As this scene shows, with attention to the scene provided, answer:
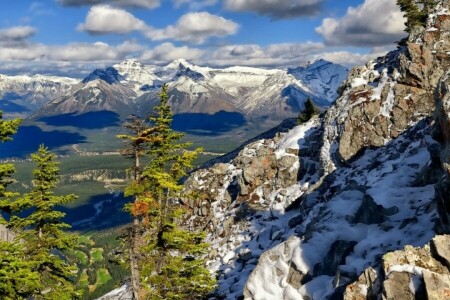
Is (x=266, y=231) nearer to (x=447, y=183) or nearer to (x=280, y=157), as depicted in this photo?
(x=280, y=157)

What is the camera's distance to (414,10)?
80.5 meters

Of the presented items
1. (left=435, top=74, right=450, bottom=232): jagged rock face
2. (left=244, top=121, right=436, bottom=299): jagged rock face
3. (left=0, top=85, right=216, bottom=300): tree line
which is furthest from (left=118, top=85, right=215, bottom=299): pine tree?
(left=435, top=74, right=450, bottom=232): jagged rock face

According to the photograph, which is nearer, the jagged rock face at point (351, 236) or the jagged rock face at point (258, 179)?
the jagged rock face at point (351, 236)

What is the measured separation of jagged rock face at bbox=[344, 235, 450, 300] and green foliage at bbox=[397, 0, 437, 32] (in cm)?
6940

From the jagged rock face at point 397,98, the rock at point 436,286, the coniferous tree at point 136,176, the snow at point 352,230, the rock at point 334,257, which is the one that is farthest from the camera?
the jagged rock face at point 397,98

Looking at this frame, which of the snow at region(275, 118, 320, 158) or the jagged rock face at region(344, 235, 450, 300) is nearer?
the jagged rock face at region(344, 235, 450, 300)

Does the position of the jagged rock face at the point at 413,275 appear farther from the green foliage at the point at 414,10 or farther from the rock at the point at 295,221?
the green foliage at the point at 414,10

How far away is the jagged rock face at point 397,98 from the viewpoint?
56.5 m

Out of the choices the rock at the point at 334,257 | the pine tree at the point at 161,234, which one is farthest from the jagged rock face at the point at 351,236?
the pine tree at the point at 161,234

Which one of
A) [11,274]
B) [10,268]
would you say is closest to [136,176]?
[10,268]

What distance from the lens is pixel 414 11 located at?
3157 inches

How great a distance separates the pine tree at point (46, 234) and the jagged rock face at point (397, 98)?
4039 centimetres

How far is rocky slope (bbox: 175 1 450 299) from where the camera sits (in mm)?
27328

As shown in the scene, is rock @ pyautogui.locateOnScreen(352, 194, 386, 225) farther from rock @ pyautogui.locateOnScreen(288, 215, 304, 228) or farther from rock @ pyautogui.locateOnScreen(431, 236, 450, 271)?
rock @ pyautogui.locateOnScreen(288, 215, 304, 228)
